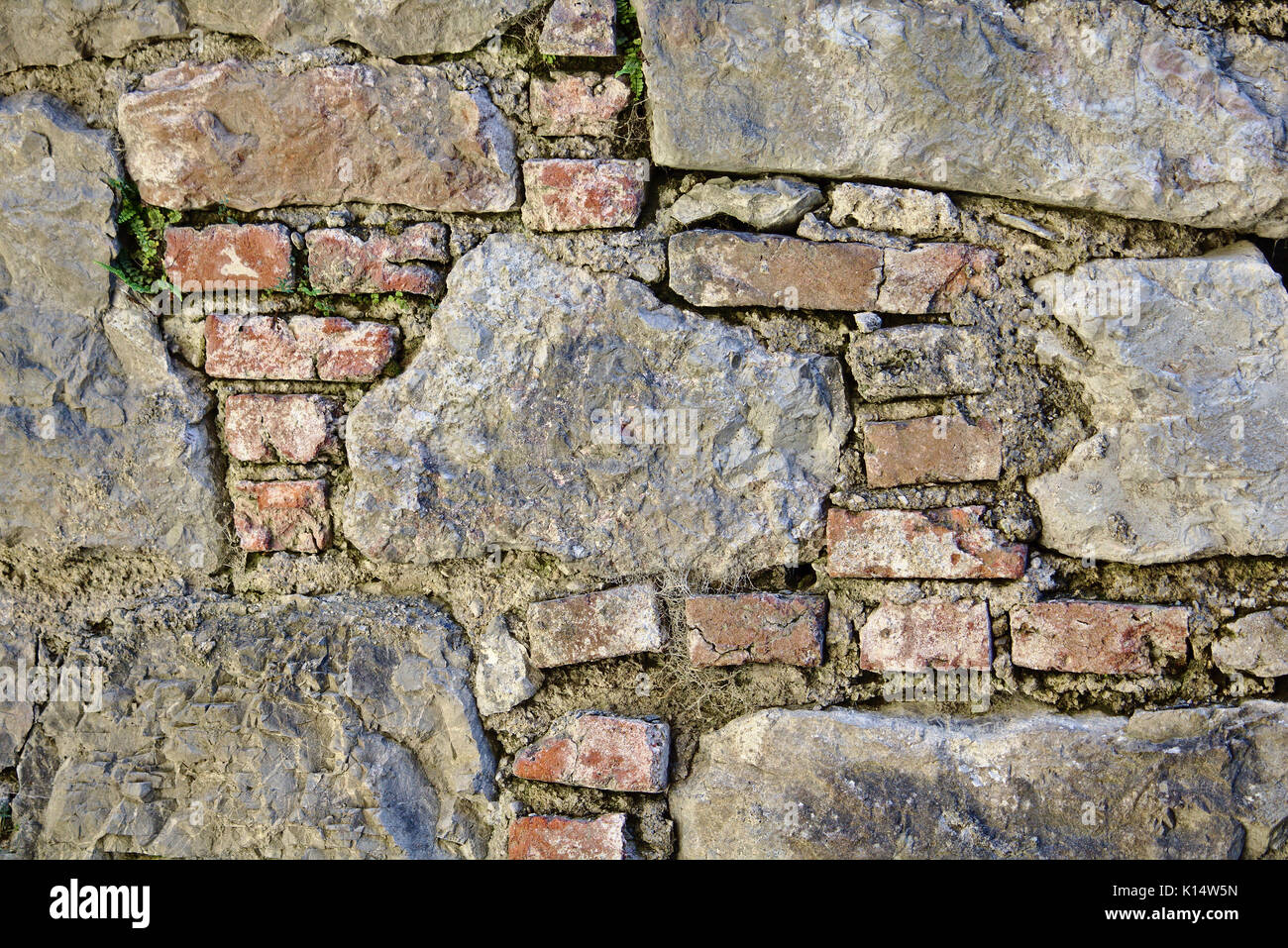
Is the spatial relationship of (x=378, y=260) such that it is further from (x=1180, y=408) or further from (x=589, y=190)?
(x=1180, y=408)

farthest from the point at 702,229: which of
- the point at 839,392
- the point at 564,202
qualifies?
the point at 839,392

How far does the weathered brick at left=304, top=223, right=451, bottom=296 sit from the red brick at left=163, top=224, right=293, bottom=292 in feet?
0.15

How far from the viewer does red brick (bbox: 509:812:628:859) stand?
1238mm

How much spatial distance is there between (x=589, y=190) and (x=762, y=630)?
68 cm

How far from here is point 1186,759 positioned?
3.79 feet

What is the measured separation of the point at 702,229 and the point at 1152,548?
77 centimetres

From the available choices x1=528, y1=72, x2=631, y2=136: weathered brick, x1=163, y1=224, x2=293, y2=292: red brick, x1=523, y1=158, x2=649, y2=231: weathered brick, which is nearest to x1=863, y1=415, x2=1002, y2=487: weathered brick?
x1=523, y1=158, x2=649, y2=231: weathered brick

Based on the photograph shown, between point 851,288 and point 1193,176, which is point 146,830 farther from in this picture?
point 1193,176

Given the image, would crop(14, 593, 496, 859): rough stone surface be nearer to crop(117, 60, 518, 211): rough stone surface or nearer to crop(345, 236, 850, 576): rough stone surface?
crop(345, 236, 850, 576): rough stone surface

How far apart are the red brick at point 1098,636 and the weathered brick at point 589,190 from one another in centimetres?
81

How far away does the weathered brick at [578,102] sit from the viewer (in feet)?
4.01

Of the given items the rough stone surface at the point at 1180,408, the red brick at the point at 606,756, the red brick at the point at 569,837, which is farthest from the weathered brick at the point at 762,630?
the rough stone surface at the point at 1180,408

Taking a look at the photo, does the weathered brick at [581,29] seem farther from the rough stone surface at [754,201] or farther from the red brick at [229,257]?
the red brick at [229,257]

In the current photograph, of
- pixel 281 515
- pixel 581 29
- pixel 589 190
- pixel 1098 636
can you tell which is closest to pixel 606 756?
pixel 281 515
